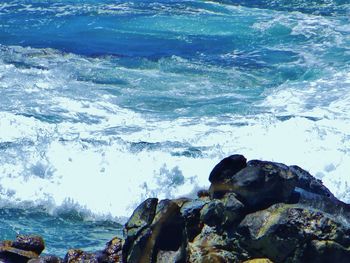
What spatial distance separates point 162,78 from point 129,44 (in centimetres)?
331

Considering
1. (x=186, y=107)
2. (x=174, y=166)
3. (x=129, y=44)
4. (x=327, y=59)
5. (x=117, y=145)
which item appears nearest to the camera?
(x=174, y=166)

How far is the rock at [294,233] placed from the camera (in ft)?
21.3

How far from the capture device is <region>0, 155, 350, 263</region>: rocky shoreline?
21.4 ft

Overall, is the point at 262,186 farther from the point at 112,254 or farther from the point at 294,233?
the point at 112,254

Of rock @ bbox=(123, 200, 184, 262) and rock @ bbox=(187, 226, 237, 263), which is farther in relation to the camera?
rock @ bbox=(123, 200, 184, 262)

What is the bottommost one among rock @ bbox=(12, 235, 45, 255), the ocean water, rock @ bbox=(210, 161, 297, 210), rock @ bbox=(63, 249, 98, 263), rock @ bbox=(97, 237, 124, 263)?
the ocean water

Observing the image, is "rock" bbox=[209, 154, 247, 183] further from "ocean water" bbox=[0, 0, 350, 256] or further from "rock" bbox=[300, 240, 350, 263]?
"ocean water" bbox=[0, 0, 350, 256]

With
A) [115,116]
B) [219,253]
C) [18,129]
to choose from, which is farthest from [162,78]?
[219,253]

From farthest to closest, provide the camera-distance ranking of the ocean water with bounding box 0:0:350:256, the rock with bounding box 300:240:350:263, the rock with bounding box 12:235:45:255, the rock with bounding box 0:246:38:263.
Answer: the ocean water with bounding box 0:0:350:256 → the rock with bounding box 12:235:45:255 → the rock with bounding box 0:246:38:263 → the rock with bounding box 300:240:350:263

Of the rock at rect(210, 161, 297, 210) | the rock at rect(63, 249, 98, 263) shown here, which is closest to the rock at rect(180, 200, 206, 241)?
the rock at rect(210, 161, 297, 210)

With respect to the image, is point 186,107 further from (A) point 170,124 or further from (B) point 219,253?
(B) point 219,253

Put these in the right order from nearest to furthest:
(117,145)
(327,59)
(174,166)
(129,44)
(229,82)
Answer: (174,166) → (117,145) → (229,82) → (327,59) → (129,44)

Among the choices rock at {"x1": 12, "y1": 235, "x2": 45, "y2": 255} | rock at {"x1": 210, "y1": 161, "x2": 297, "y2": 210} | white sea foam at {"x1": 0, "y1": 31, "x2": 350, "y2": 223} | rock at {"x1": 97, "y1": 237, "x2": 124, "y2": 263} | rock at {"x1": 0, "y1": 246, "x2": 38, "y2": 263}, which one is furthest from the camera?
white sea foam at {"x1": 0, "y1": 31, "x2": 350, "y2": 223}

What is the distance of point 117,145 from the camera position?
46.4 ft
